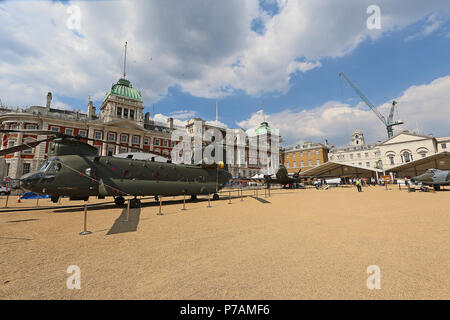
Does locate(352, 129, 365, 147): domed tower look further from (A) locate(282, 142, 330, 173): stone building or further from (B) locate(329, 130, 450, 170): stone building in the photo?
(A) locate(282, 142, 330, 173): stone building

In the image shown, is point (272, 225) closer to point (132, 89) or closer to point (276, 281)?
point (276, 281)

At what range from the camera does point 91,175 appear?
1180cm

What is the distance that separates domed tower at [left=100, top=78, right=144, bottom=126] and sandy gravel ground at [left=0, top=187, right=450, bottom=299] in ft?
169

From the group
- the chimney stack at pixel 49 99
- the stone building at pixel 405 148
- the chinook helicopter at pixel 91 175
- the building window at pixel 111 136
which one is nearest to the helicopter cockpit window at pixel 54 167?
the chinook helicopter at pixel 91 175

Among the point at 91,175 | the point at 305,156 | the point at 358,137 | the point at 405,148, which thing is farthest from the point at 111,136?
the point at 358,137

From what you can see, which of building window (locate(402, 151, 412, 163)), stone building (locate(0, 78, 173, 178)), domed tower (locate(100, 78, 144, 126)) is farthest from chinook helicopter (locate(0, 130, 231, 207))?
building window (locate(402, 151, 412, 163))

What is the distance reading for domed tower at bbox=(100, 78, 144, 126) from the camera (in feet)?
165

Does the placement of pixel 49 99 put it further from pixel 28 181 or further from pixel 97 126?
pixel 28 181

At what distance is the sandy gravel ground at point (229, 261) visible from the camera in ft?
10.1

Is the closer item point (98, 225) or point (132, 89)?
point (98, 225)

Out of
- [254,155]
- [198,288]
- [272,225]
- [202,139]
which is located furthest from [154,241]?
[254,155]

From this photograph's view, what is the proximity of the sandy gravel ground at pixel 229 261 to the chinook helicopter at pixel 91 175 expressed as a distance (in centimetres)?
405
